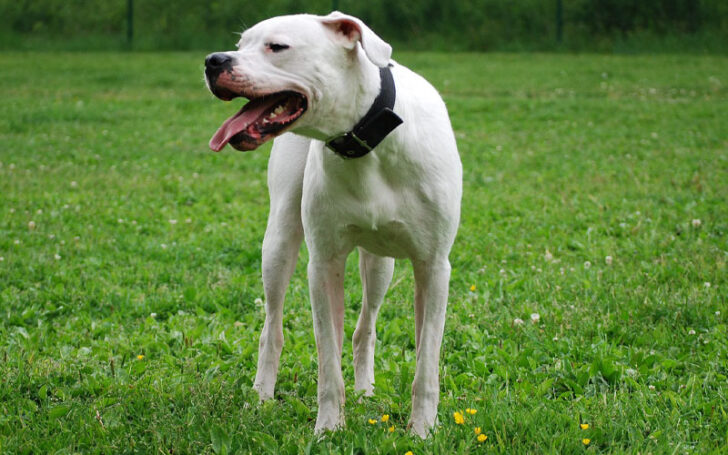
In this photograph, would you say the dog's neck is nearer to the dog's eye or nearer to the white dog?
the white dog

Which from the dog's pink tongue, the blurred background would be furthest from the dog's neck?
the blurred background

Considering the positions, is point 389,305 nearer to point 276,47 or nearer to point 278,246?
point 278,246

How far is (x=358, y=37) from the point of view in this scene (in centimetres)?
280

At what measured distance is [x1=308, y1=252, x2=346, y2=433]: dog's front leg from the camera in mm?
3277

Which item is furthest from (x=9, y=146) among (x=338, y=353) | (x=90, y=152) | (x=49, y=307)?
(x=338, y=353)

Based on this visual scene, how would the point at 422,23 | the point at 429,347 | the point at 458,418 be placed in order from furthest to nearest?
the point at 422,23 → the point at 429,347 → the point at 458,418

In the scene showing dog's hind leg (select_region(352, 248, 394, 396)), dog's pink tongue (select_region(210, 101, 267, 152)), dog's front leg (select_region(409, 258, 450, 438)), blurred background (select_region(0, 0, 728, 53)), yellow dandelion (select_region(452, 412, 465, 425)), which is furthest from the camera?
blurred background (select_region(0, 0, 728, 53))

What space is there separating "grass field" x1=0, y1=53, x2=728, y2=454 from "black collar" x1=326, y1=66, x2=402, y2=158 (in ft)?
3.57

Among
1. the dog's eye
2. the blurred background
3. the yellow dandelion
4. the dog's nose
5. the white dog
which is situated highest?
the dog's eye

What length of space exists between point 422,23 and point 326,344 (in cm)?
1940

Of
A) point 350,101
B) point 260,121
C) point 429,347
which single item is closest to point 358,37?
point 350,101

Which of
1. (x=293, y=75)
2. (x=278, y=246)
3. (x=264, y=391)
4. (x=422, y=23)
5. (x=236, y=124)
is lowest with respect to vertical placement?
(x=422, y=23)

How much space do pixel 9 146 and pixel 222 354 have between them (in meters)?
6.74

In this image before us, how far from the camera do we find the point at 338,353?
11.1 ft
